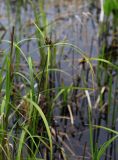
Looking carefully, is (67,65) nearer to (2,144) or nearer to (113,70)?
(113,70)

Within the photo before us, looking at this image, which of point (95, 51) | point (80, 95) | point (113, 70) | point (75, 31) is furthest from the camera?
point (75, 31)

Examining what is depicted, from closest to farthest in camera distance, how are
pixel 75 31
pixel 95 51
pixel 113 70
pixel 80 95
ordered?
pixel 80 95 → pixel 113 70 → pixel 95 51 → pixel 75 31

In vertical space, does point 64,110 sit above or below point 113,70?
below

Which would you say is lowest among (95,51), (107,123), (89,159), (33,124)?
(89,159)

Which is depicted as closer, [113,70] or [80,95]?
[80,95]

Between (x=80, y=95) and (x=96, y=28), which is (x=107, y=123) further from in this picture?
(x=96, y=28)

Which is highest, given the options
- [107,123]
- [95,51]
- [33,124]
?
[95,51]

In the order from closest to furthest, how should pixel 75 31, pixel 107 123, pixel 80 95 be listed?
pixel 107 123 < pixel 80 95 < pixel 75 31

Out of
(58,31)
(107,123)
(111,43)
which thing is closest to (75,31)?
(58,31)

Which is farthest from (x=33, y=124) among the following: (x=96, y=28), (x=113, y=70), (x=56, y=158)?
(x=96, y=28)
